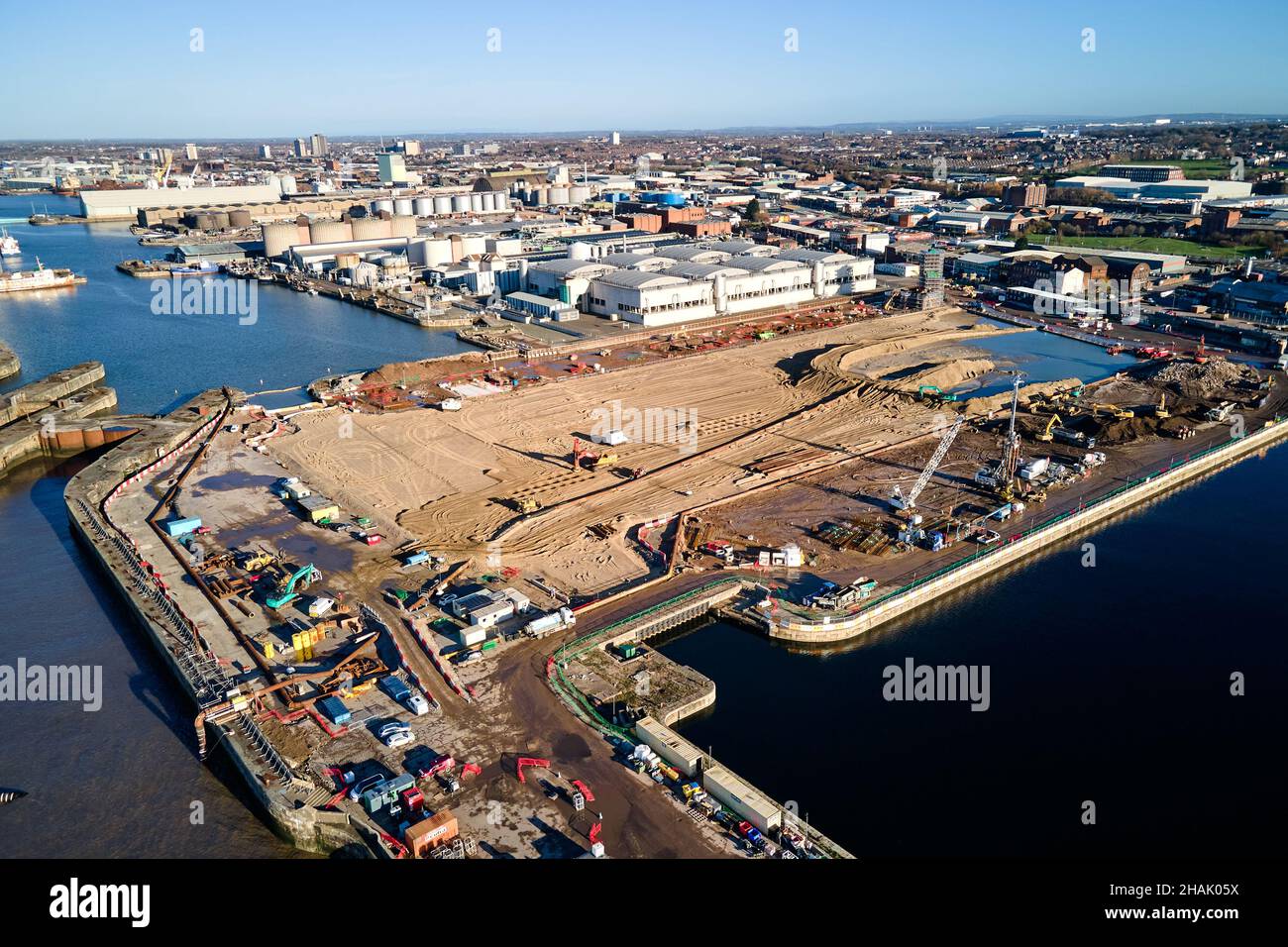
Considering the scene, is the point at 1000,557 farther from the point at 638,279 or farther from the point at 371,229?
the point at 371,229

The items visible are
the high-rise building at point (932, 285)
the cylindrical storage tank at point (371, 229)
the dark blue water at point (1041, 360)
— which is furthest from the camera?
the cylindrical storage tank at point (371, 229)

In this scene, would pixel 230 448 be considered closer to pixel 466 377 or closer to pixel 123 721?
pixel 466 377

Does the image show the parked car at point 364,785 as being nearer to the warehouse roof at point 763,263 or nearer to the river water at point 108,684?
the river water at point 108,684

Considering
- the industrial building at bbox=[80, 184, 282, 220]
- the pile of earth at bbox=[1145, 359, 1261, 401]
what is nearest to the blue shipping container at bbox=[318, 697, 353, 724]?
the pile of earth at bbox=[1145, 359, 1261, 401]

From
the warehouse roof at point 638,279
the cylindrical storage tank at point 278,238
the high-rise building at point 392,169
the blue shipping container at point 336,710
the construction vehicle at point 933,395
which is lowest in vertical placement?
the blue shipping container at point 336,710

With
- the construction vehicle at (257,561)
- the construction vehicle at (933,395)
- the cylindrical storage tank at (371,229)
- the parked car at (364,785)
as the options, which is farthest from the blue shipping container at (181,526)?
the cylindrical storage tank at (371,229)

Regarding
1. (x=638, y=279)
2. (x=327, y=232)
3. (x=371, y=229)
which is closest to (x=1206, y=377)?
(x=638, y=279)
